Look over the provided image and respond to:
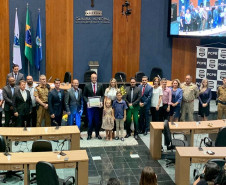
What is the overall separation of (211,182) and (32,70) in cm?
1053

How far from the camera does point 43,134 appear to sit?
368 inches

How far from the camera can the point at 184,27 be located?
15766mm

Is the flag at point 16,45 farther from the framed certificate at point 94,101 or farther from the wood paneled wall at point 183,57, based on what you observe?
the wood paneled wall at point 183,57

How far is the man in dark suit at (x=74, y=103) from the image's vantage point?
35.9 ft

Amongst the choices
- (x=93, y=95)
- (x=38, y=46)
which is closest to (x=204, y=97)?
(x=93, y=95)

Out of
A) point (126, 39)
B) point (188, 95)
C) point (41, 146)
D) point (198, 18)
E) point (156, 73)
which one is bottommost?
point (41, 146)

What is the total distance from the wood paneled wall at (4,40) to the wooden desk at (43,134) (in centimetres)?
585

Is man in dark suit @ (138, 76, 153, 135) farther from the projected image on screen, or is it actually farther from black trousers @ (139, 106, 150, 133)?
the projected image on screen

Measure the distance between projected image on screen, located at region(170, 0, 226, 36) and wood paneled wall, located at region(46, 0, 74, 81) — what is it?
3948 mm

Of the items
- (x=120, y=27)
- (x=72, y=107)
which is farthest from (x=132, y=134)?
(x=120, y=27)

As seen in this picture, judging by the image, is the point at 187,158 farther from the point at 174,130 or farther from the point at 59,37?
the point at 59,37

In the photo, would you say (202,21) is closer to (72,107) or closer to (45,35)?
(45,35)

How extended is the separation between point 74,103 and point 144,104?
195 centimetres

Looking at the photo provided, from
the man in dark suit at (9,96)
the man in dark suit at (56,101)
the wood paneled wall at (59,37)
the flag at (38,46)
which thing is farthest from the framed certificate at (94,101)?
the wood paneled wall at (59,37)
